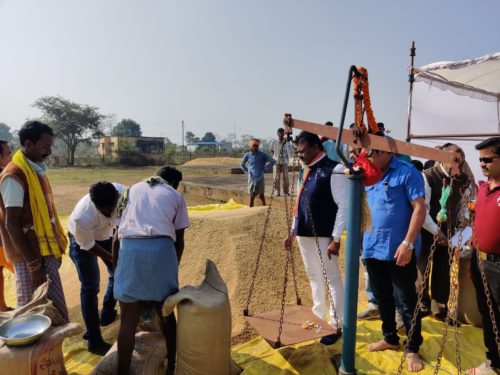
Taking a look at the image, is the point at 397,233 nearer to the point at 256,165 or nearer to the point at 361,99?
the point at 361,99

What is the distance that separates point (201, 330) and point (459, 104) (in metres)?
5.99

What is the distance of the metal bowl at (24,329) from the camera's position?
214 cm

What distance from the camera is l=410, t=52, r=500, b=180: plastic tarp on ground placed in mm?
5828

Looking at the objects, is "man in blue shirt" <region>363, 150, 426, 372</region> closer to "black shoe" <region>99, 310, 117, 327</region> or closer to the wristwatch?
the wristwatch

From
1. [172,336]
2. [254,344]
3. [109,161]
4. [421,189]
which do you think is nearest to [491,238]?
[421,189]

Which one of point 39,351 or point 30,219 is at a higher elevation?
point 30,219

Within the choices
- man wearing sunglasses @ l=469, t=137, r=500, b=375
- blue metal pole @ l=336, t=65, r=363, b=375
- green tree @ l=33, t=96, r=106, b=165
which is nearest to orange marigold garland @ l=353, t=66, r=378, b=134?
blue metal pole @ l=336, t=65, r=363, b=375

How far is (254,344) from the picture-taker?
3.14 meters

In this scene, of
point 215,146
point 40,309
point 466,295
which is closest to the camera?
point 40,309

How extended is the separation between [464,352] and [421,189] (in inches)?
58.5

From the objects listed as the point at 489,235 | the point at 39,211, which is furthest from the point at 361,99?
the point at 39,211

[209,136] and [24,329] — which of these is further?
[209,136]

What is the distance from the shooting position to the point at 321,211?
9.78 ft

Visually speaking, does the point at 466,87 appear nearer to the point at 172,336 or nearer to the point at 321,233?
the point at 321,233
